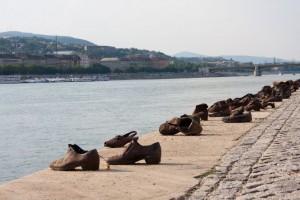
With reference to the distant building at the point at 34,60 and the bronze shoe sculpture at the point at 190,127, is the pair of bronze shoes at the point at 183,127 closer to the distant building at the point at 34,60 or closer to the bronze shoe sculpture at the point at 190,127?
the bronze shoe sculpture at the point at 190,127

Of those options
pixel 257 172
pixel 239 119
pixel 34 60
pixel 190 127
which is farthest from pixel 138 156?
pixel 34 60

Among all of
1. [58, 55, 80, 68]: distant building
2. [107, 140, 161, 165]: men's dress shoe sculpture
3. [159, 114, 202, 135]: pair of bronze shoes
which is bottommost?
[58, 55, 80, 68]: distant building

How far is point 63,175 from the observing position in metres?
8.93

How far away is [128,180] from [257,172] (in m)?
1.58

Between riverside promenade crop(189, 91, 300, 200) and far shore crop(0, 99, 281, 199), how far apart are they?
0.71 feet

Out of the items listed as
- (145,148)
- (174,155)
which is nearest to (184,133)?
(174,155)

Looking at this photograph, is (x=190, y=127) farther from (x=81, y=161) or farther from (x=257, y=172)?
(x=257, y=172)

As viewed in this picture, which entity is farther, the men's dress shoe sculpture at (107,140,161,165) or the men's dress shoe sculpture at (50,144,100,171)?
the men's dress shoe sculpture at (107,140,161,165)

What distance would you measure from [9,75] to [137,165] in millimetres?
Result: 153919

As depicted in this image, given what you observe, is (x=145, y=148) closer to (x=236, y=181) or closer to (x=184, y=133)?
(x=236, y=181)

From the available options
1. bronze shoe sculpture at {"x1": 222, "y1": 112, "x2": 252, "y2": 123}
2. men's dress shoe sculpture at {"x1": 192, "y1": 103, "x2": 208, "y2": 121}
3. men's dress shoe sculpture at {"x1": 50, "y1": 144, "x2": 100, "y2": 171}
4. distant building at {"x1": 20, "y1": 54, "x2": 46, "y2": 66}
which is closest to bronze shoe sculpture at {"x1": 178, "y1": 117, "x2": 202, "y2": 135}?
bronze shoe sculpture at {"x1": 222, "y1": 112, "x2": 252, "y2": 123}

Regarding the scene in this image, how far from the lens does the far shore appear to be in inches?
293

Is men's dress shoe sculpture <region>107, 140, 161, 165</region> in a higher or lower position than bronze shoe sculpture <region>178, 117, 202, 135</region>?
higher

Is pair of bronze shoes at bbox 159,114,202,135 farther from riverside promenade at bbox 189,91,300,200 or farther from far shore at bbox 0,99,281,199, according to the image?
far shore at bbox 0,99,281,199
